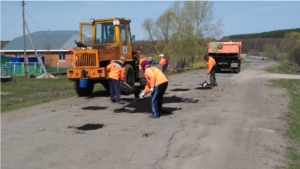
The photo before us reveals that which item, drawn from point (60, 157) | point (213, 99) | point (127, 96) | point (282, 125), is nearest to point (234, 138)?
point (282, 125)

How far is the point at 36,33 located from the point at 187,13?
96.7 feet

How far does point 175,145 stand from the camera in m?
7.86

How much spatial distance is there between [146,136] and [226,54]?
1020 inches

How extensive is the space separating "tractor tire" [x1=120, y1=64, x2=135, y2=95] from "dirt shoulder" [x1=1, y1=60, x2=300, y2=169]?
1.32 m

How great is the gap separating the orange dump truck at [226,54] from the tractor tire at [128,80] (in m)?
18.4

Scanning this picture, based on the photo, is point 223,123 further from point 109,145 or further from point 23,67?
point 23,67

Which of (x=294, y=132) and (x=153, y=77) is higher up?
(x=153, y=77)

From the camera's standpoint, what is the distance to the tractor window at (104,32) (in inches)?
634

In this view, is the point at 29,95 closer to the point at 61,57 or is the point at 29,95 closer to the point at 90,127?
the point at 90,127

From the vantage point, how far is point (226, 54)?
33438 millimetres

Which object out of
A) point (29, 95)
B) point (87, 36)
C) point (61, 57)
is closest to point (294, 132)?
point (87, 36)

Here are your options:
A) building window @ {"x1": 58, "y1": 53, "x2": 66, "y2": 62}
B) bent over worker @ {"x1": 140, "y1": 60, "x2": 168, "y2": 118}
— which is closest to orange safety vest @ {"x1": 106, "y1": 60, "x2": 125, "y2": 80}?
bent over worker @ {"x1": 140, "y1": 60, "x2": 168, "y2": 118}

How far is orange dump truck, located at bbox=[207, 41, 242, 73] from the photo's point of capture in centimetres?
3316

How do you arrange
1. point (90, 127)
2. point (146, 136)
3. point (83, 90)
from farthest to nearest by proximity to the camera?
point (83, 90)
point (90, 127)
point (146, 136)
